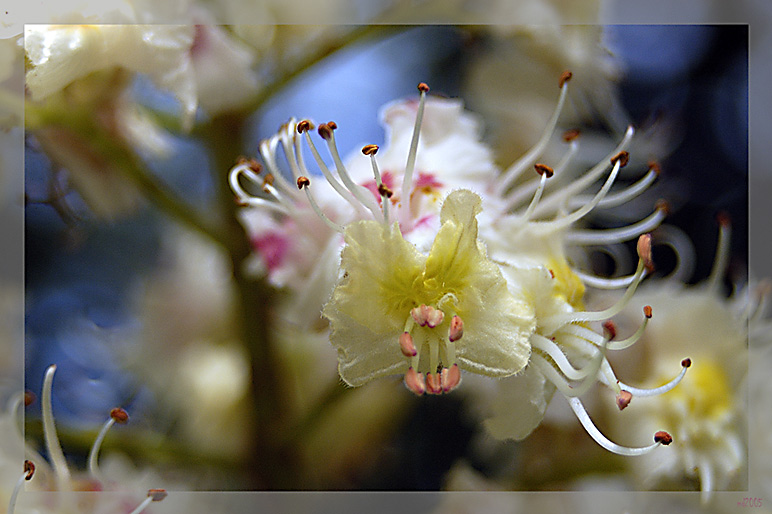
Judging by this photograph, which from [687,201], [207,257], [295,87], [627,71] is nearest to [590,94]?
[627,71]

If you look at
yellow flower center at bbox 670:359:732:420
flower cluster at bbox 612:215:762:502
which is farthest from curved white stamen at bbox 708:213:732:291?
yellow flower center at bbox 670:359:732:420

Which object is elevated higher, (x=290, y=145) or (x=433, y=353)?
(x=290, y=145)

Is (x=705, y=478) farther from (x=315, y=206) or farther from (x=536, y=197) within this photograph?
(x=315, y=206)

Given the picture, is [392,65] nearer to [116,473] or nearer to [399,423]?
[399,423]

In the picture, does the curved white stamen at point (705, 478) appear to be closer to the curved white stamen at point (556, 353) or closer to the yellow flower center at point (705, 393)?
the yellow flower center at point (705, 393)

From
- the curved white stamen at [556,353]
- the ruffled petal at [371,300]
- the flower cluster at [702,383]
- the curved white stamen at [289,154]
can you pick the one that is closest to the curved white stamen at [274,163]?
the curved white stamen at [289,154]

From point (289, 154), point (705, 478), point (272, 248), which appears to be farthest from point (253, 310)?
point (705, 478)

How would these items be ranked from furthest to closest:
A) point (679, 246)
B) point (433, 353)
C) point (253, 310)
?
point (679, 246)
point (253, 310)
point (433, 353)
